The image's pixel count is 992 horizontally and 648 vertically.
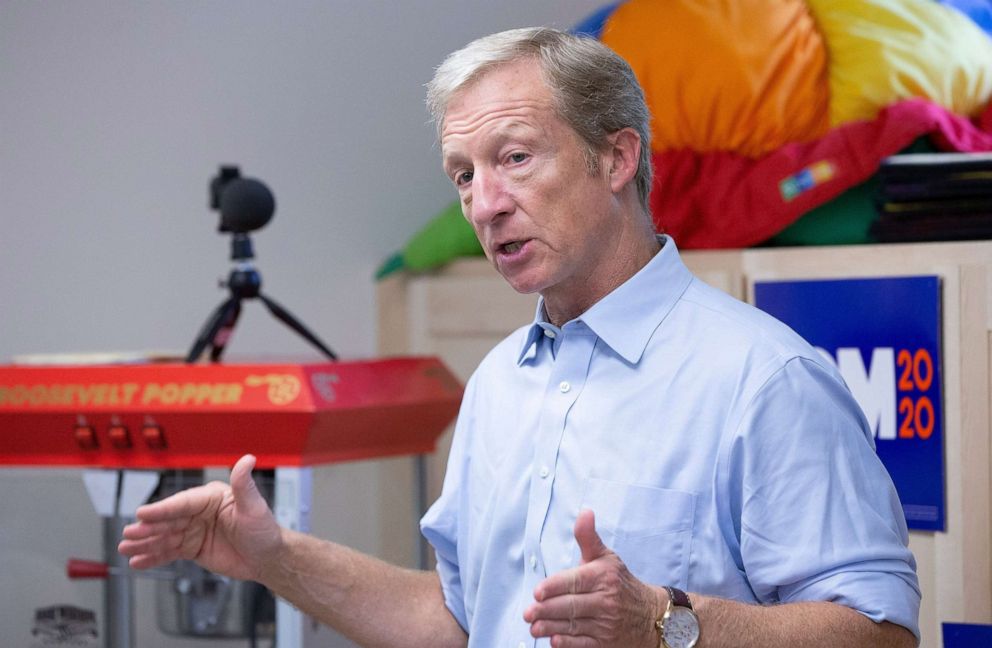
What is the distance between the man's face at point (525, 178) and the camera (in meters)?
1.20

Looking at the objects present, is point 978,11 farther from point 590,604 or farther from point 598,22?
point 590,604

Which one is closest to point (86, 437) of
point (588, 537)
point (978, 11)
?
point (588, 537)

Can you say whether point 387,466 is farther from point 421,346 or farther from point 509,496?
point 509,496

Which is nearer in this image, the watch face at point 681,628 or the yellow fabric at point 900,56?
the watch face at point 681,628

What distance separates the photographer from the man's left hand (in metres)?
0.92

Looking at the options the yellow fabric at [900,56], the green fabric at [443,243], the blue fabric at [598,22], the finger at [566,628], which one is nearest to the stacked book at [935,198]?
the yellow fabric at [900,56]

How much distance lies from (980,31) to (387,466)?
4.25ft

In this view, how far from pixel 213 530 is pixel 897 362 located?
44.3 inches

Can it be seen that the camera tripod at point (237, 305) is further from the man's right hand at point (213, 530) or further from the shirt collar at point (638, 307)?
the shirt collar at point (638, 307)

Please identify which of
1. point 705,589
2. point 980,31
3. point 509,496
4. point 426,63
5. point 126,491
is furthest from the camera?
point 426,63

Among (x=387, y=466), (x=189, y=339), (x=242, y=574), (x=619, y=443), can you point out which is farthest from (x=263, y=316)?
(x=619, y=443)

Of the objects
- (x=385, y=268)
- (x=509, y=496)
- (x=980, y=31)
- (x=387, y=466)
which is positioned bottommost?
(x=387, y=466)

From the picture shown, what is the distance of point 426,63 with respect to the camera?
2.80 m

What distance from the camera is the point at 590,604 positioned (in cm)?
92
